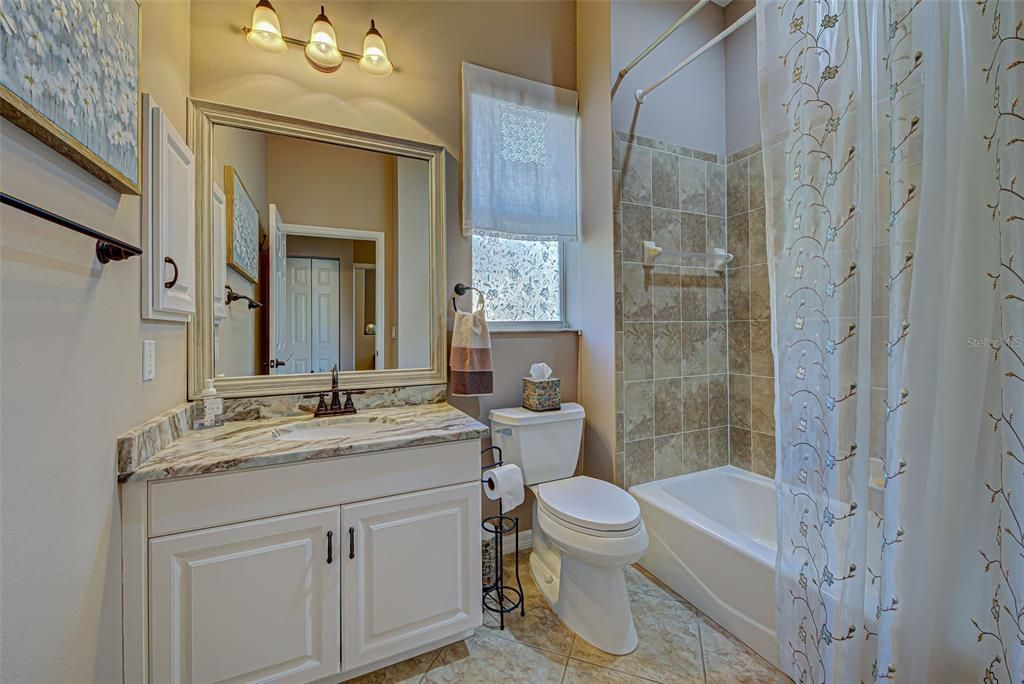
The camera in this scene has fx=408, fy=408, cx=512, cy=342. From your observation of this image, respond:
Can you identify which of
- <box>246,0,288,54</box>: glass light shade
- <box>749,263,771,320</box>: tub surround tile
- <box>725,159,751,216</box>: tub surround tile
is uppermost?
<box>246,0,288,54</box>: glass light shade

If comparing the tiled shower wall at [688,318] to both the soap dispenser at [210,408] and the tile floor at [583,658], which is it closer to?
the tile floor at [583,658]

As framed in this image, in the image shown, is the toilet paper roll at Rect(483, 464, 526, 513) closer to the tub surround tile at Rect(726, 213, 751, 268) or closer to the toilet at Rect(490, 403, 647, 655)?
the toilet at Rect(490, 403, 647, 655)

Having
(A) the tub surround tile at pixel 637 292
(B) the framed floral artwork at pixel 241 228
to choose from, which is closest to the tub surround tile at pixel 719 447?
(A) the tub surround tile at pixel 637 292

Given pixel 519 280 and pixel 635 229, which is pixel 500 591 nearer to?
pixel 519 280

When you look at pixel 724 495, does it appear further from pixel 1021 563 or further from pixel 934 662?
pixel 1021 563

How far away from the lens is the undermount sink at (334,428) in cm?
152

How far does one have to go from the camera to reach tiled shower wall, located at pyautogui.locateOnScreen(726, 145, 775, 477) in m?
2.23

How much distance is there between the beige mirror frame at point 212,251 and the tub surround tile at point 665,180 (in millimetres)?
1130

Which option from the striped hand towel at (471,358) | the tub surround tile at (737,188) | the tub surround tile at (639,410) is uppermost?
the tub surround tile at (737,188)

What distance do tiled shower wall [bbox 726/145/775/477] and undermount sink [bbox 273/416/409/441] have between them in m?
1.92

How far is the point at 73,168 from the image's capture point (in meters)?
0.84

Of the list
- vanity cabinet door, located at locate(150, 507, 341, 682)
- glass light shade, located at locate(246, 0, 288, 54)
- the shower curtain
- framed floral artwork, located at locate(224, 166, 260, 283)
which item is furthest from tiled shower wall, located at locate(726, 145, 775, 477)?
framed floral artwork, located at locate(224, 166, 260, 283)

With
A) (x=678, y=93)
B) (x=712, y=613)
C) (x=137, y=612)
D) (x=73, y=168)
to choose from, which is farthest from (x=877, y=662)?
(x=678, y=93)

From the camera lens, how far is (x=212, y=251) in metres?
1.59
